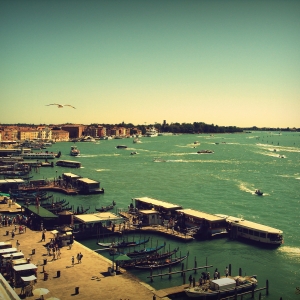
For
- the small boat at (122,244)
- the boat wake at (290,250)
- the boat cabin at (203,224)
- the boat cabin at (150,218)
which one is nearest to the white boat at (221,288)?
the boat wake at (290,250)

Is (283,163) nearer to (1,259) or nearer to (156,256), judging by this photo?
(156,256)

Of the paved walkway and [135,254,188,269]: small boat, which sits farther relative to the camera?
[135,254,188,269]: small boat

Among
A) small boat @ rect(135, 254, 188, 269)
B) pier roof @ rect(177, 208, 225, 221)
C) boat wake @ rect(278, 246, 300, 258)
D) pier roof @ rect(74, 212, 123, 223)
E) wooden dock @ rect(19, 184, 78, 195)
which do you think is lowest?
boat wake @ rect(278, 246, 300, 258)

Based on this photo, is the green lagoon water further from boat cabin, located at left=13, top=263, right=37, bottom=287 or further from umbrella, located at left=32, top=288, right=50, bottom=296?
umbrella, located at left=32, top=288, right=50, bottom=296

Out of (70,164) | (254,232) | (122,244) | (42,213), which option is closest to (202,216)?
(254,232)

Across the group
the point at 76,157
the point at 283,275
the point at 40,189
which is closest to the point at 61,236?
the point at 283,275

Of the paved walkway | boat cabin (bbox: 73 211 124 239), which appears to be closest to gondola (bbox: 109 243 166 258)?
the paved walkway

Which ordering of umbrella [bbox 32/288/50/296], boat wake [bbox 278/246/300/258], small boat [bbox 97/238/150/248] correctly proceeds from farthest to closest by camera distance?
boat wake [bbox 278/246/300/258] < small boat [bbox 97/238/150/248] < umbrella [bbox 32/288/50/296]
